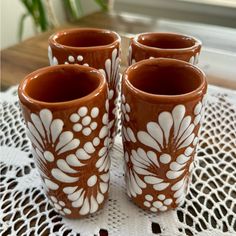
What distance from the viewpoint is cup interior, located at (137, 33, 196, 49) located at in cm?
45

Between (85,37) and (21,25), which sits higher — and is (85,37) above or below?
above

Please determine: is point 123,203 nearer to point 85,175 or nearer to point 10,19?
point 85,175

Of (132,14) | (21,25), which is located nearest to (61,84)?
(132,14)

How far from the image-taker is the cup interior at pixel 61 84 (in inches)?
14.3

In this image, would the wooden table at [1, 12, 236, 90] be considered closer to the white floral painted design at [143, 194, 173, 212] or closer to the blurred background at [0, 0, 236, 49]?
the blurred background at [0, 0, 236, 49]

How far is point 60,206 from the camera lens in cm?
38

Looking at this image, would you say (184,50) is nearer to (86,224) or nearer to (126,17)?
(86,224)

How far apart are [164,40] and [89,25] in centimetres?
48

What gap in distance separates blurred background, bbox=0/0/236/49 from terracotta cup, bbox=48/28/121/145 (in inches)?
16.5

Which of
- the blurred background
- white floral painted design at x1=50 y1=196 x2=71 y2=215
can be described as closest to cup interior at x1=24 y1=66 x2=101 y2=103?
white floral painted design at x1=50 y1=196 x2=71 y2=215

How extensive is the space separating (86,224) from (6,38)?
1.10 meters

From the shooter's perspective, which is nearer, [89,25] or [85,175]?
[85,175]

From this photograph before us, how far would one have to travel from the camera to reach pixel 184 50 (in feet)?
1.34

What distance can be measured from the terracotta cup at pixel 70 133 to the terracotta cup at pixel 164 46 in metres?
0.09
